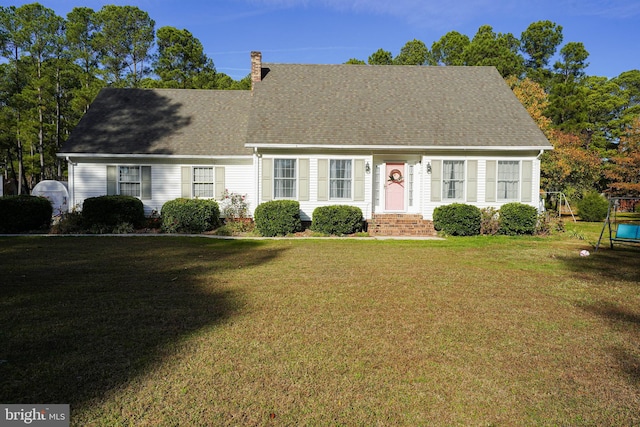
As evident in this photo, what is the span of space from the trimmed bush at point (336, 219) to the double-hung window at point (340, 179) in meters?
1.04

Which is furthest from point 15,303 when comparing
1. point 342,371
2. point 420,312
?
point 420,312

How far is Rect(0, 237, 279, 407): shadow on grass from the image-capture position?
3637 millimetres

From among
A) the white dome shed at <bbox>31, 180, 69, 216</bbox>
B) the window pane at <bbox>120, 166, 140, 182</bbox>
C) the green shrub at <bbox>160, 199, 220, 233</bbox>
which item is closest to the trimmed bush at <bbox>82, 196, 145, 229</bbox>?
the green shrub at <bbox>160, 199, 220, 233</bbox>

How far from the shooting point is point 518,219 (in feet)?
48.6

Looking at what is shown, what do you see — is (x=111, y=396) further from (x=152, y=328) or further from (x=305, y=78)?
(x=305, y=78)

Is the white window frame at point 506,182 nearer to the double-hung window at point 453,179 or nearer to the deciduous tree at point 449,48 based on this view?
the double-hung window at point 453,179

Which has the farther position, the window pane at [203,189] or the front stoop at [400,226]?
the window pane at [203,189]

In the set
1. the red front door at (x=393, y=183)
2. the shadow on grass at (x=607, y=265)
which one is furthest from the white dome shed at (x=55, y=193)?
the shadow on grass at (x=607, y=265)

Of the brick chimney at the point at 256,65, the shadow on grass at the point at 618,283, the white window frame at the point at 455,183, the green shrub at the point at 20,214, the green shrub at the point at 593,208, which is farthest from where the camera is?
the green shrub at the point at 593,208

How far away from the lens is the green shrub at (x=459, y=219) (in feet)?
47.9

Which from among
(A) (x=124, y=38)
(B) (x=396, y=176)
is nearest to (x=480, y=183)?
(B) (x=396, y=176)

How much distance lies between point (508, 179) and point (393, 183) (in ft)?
13.7

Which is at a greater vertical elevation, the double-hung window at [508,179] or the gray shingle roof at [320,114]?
the gray shingle roof at [320,114]

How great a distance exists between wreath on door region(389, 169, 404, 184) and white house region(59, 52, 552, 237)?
38 mm
